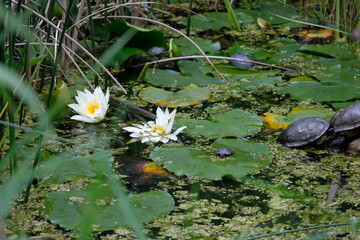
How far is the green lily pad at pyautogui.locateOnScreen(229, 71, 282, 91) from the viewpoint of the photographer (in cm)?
276

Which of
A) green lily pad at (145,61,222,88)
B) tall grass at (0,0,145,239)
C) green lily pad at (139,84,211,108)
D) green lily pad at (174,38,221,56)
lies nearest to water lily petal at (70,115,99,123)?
tall grass at (0,0,145,239)

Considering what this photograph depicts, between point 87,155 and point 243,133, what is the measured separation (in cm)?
59

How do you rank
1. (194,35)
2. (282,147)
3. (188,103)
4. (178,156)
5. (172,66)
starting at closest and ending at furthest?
1. (178,156)
2. (282,147)
3. (188,103)
4. (172,66)
5. (194,35)

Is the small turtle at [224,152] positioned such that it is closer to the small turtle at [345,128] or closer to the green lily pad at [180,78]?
the small turtle at [345,128]

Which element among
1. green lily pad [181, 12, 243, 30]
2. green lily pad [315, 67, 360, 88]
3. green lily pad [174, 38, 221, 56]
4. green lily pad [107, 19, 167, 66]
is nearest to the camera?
green lily pad [315, 67, 360, 88]

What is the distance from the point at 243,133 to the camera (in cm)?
225

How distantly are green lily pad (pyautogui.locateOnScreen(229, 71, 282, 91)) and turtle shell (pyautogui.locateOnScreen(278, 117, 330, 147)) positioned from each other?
55 cm

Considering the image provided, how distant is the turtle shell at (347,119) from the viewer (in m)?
2.20

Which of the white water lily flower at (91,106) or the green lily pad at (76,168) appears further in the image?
the white water lily flower at (91,106)

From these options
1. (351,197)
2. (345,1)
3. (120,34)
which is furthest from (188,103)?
(345,1)

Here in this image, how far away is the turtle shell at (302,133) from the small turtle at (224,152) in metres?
0.26

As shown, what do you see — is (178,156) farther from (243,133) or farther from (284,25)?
(284,25)

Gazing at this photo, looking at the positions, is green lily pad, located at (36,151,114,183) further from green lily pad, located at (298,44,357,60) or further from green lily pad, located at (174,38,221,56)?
green lily pad, located at (298,44,357,60)

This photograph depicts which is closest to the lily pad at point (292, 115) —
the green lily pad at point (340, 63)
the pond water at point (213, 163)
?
the pond water at point (213, 163)
